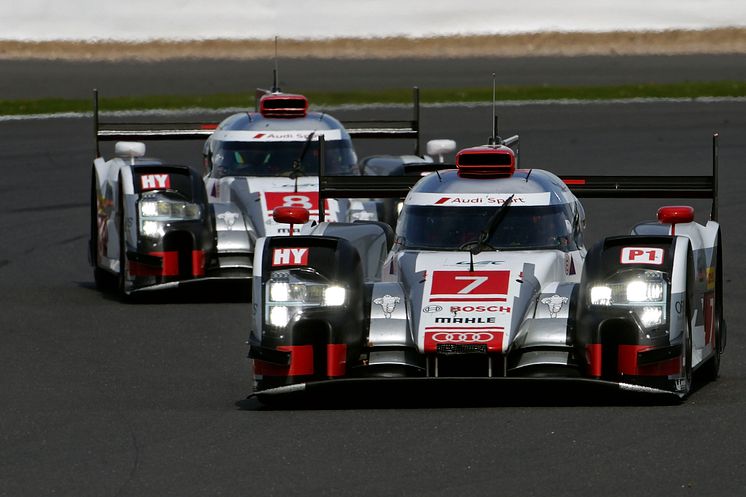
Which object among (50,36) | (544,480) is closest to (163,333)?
(544,480)

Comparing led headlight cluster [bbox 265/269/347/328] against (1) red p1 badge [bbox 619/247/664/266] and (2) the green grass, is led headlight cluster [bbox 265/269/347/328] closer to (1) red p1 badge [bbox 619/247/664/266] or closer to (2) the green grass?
(1) red p1 badge [bbox 619/247/664/266]

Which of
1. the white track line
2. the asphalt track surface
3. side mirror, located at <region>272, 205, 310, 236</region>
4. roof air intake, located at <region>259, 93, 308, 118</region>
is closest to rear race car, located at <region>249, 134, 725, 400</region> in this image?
the asphalt track surface

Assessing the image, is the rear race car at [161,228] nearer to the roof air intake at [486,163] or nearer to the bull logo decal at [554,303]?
the roof air intake at [486,163]

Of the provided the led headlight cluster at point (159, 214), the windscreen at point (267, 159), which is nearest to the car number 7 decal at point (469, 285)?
the led headlight cluster at point (159, 214)

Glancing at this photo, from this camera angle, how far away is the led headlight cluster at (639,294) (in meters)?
10.5

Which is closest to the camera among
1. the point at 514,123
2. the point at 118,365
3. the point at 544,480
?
the point at 544,480

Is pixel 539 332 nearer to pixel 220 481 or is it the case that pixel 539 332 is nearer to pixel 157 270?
pixel 220 481

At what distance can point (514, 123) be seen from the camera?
35375mm

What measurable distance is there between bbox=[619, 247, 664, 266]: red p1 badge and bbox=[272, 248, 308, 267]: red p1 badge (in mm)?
1835

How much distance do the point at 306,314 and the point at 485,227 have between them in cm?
164

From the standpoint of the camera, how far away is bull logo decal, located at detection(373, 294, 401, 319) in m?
10.9

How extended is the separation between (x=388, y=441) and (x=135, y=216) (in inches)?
290

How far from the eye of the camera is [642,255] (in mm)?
10633

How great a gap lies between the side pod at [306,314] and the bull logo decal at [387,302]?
0.11m
